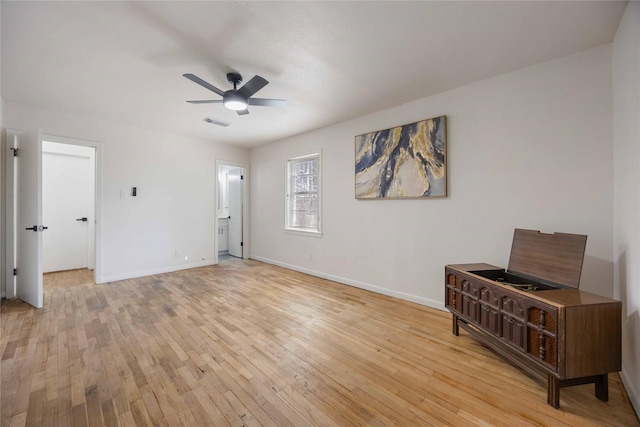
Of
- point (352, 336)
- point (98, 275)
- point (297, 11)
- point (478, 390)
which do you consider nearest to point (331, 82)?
point (297, 11)

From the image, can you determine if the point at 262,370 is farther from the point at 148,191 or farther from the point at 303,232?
the point at 148,191

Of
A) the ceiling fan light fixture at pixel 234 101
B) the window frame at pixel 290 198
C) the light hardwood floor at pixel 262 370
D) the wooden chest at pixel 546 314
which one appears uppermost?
the ceiling fan light fixture at pixel 234 101

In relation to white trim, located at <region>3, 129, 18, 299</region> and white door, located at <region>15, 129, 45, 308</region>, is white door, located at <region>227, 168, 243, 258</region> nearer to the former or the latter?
white door, located at <region>15, 129, 45, 308</region>

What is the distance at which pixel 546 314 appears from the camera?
161 centimetres

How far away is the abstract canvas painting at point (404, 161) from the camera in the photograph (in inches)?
120

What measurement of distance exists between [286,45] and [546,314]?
2.78 metres

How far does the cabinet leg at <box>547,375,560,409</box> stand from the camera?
5.09 feet

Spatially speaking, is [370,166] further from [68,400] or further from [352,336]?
[68,400]

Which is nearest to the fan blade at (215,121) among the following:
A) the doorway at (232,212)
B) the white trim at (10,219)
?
the doorway at (232,212)

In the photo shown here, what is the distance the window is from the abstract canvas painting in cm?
105

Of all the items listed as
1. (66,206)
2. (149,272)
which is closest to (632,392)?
(149,272)

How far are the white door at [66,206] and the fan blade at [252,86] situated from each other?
437 cm

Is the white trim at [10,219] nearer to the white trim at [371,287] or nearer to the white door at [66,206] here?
the white door at [66,206]

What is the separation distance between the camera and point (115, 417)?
4.82 ft
